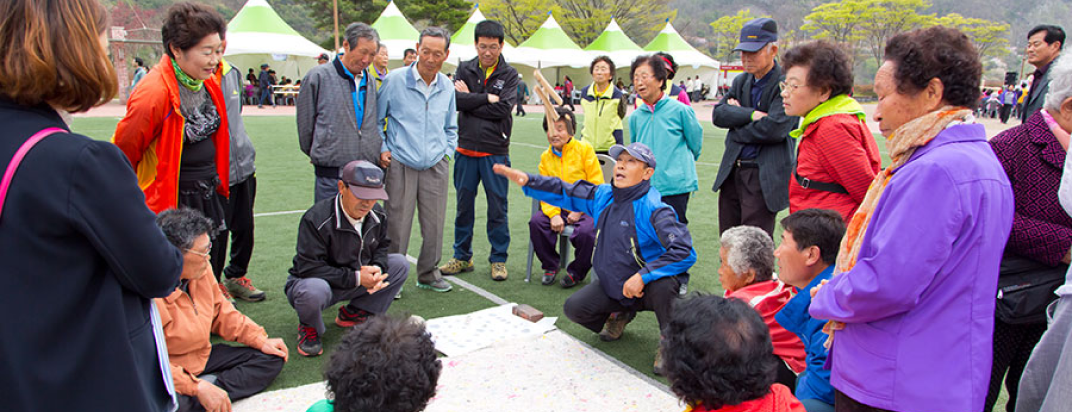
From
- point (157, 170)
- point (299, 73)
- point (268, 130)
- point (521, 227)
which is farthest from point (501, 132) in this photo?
point (299, 73)

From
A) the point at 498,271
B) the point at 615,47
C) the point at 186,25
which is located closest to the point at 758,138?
the point at 498,271

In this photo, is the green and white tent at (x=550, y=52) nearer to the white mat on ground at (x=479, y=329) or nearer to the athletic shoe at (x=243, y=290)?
the athletic shoe at (x=243, y=290)

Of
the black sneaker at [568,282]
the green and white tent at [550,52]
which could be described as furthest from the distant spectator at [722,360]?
the green and white tent at [550,52]

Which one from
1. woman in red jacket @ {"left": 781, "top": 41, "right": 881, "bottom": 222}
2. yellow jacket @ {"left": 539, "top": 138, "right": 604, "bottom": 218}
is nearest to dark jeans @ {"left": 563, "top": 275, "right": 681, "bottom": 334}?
woman in red jacket @ {"left": 781, "top": 41, "right": 881, "bottom": 222}

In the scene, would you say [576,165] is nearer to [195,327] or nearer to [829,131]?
[829,131]

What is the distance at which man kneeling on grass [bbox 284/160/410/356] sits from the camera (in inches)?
140

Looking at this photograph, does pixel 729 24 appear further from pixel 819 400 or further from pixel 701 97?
pixel 819 400

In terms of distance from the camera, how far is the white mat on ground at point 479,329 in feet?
12.2

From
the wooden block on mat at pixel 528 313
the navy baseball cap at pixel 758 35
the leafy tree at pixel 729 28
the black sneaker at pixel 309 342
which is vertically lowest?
the black sneaker at pixel 309 342

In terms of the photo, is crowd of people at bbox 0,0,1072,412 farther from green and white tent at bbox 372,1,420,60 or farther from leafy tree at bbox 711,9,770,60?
leafy tree at bbox 711,9,770,60

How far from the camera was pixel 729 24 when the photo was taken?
208 feet

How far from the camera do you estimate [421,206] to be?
4.70m

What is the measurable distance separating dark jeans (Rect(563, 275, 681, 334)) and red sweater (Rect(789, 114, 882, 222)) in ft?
2.86

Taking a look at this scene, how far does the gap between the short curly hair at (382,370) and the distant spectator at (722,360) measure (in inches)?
28.0
